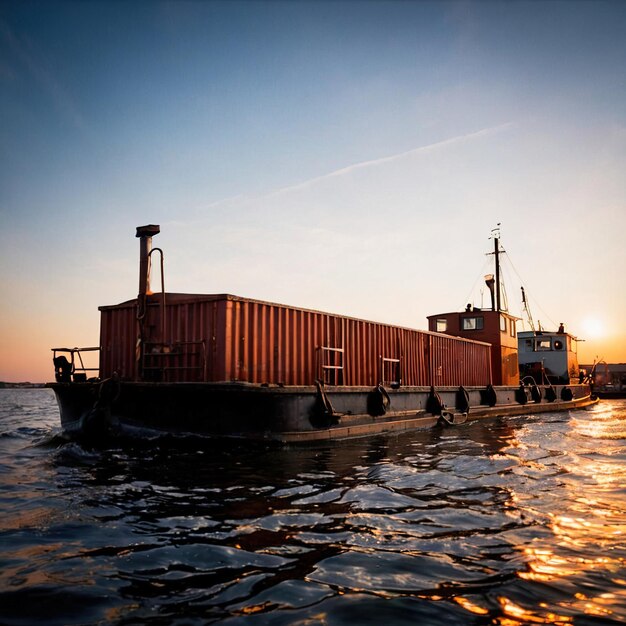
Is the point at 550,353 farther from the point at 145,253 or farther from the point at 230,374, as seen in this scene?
the point at 145,253

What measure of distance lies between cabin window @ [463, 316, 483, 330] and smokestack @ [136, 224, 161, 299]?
51.0 feet

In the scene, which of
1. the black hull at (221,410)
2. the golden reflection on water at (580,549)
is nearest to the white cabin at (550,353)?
the black hull at (221,410)

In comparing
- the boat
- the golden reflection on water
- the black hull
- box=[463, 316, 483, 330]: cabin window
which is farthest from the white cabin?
the golden reflection on water

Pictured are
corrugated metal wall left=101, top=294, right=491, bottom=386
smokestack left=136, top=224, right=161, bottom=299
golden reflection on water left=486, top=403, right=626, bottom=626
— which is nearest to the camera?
golden reflection on water left=486, top=403, right=626, bottom=626

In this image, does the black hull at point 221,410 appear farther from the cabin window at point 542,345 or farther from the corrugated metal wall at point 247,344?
the cabin window at point 542,345

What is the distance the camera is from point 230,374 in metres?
10.2

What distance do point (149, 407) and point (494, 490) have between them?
21.7ft

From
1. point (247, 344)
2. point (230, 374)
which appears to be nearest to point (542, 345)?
point (247, 344)

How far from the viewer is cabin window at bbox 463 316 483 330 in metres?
22.9

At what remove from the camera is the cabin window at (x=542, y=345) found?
30656 millimetres

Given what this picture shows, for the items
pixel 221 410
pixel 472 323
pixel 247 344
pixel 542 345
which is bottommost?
pixel 221 410

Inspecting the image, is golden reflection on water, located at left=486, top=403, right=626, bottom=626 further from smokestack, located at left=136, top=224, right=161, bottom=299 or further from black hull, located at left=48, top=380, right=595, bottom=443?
smokestack, located at left=136, top=224, right=161, bottom=299

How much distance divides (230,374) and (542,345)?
25557 mm

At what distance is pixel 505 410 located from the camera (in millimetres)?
20891
